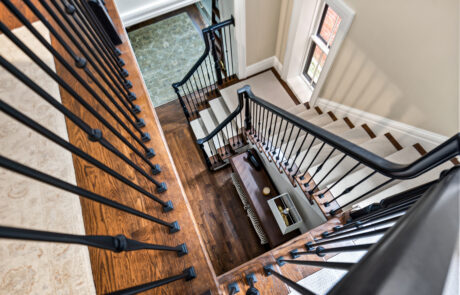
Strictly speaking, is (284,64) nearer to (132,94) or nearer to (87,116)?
(132,94)

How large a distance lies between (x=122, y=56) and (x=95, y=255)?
1532 millimetres

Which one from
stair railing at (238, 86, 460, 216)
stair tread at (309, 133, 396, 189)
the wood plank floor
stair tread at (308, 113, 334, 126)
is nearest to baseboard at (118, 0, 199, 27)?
stair railing at (238, 86, 460, 216)

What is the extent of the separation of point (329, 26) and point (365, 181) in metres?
2.12

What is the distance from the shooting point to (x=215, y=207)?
4012 millimetres

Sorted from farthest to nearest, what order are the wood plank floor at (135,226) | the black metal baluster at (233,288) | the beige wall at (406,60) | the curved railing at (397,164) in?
the beige wall at (406,60) < the black metal baluster at (233,288) < the wood plank floor at (135,226) < the curved railing at (397,164)

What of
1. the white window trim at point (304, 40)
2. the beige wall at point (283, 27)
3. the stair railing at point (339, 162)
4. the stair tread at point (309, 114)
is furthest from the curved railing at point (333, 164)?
the beige wall at point (283, 27)

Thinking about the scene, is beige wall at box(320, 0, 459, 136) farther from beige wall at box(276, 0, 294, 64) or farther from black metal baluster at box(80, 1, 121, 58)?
black metal baluster at box(80, 1, 121, 58)

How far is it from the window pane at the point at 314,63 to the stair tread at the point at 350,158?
1239mm

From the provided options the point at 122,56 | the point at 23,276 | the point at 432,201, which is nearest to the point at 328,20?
the point at 122,56

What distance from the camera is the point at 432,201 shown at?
0.55 meters

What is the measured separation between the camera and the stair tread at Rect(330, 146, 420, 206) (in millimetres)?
2357

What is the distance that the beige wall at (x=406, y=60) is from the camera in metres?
2.01

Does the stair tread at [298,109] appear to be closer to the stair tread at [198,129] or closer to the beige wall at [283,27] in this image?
the beige wall at [283,27]

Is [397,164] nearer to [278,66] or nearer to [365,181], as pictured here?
[365,181]
